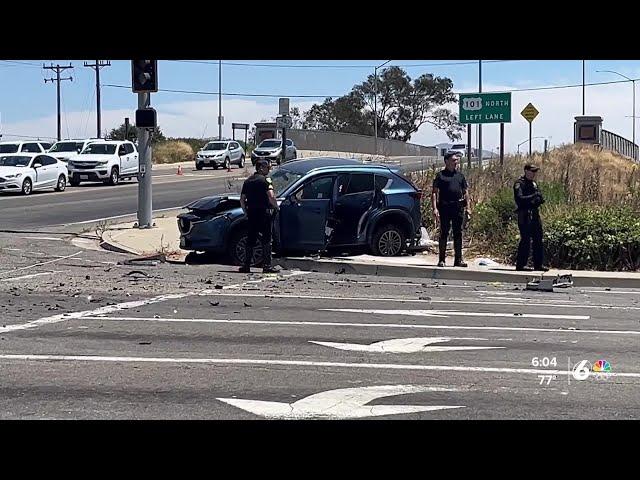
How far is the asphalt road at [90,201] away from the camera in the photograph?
85.2 ft

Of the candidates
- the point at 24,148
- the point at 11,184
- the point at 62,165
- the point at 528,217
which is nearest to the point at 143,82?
the point at 528,217

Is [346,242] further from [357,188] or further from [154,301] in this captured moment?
[154,301]

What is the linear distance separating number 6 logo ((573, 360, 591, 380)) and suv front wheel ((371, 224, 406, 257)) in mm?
8442

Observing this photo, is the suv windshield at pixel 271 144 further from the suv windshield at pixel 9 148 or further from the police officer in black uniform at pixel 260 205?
the police officer in black uniform at pixel 260 205

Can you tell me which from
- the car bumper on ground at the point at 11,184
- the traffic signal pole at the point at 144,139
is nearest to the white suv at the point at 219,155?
the car bumper on ground at the point at 11,184

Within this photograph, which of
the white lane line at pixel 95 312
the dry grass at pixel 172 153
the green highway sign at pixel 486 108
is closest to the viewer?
the white lane line at pixel 95 312

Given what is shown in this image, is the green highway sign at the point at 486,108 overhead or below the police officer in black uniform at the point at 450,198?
overhead

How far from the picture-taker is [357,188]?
17438 mm

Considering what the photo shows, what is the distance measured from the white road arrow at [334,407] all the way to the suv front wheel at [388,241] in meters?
9.54

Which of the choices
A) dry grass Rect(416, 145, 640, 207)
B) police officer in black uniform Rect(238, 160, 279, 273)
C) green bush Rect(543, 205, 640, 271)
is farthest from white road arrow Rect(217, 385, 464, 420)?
dry grass Rect(416, 145, 640, 207)

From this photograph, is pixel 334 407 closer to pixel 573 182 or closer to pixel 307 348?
pixel 307 348
